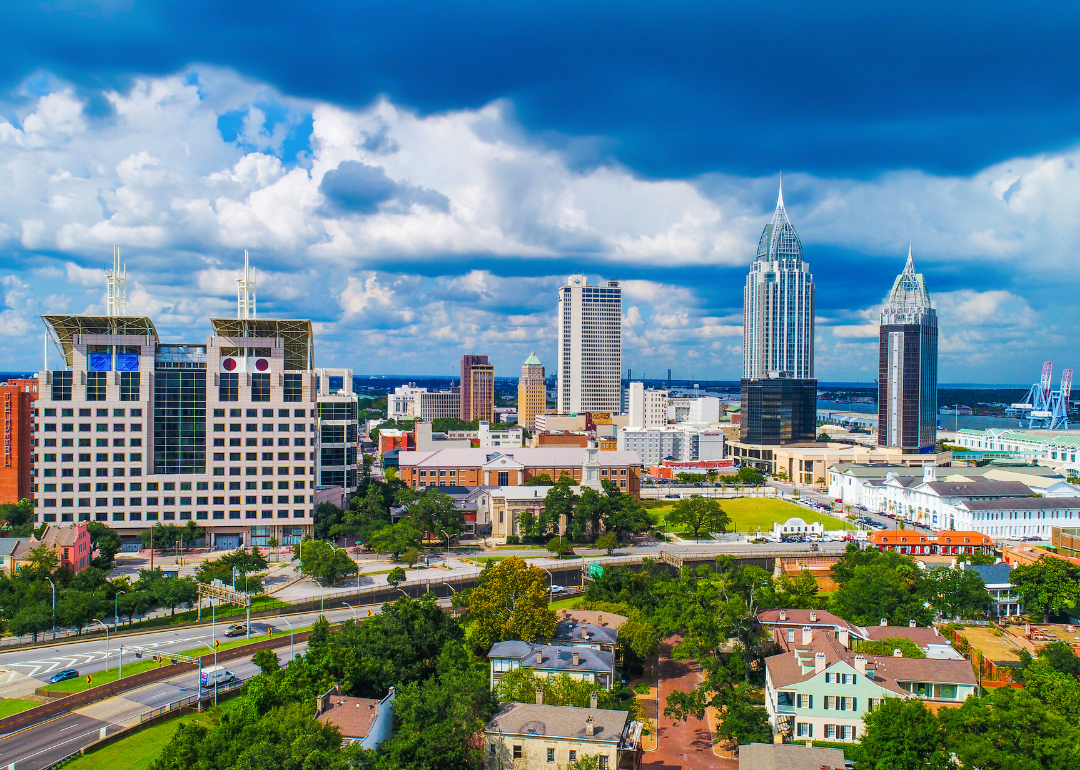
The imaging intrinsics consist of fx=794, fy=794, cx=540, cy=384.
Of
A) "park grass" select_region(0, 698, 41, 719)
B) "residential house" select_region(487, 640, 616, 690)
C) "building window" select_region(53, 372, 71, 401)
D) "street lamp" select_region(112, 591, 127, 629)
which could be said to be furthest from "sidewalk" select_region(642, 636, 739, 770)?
"building window" select_region(53, 372, 71, 401)

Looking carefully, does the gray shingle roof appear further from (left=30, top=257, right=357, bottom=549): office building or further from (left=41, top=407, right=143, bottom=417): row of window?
(left=41, top=407, right=143, bottom=417): row of window

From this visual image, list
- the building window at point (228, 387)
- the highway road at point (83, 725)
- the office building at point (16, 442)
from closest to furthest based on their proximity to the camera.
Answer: the highway road at point (83, 725) < the building window at point (228, 387) < the office building at point (16, 442)

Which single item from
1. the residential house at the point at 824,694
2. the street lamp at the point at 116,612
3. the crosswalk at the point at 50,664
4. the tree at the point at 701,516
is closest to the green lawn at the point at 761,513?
the tree at the point at 701,516

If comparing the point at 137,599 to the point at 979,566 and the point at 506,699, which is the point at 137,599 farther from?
the point at 979,566

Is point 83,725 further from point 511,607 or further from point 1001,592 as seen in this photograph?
point 1001,592

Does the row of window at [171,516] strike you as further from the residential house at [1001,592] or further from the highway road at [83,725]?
the residential house at [1001,592]
